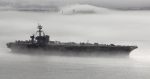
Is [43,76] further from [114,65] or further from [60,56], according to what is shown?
[60,56]

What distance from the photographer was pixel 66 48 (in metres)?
172

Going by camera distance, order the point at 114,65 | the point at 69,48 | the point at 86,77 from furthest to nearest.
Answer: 1. the point at 69,48
2. the point at 114,65
3. the point at 86,77

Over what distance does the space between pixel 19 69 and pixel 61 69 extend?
8950mm

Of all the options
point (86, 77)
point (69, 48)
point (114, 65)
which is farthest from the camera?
point (69, 48)

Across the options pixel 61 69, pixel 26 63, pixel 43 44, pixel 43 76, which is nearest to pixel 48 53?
pixel 43 44

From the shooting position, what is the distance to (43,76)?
129875 mm

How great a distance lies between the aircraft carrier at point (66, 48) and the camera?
6658 inches

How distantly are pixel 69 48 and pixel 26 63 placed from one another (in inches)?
708

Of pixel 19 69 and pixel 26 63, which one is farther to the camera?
pixel 26 63

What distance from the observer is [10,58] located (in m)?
173

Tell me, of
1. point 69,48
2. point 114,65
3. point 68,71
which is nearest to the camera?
point 68,71

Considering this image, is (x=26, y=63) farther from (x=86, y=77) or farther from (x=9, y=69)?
(x=86, y=77)

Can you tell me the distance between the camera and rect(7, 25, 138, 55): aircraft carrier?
16912 centimetres

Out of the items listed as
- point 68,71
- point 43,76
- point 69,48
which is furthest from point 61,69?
point 69,48
